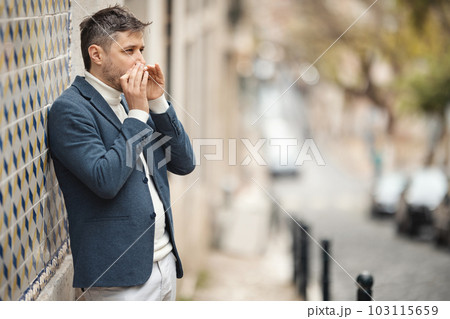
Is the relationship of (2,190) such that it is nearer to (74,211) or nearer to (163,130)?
(74,211)

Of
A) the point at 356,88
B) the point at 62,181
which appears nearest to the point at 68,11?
the point at 62,181

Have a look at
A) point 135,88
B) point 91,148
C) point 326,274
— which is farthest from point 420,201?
point 91,148

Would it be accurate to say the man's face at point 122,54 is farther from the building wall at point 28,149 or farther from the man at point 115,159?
the building wall at point 28,149

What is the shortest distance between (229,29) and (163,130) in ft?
48.1

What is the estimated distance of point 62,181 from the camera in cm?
226

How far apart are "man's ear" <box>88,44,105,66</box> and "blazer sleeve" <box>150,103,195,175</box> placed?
252mm

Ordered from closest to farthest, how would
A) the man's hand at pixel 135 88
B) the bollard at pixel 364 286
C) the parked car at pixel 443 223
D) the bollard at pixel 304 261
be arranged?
the man's hand at pixel 135 88, the bollard at pixel 364 286, the bollard at pixel 304 261, the parked car at pixel 443 223

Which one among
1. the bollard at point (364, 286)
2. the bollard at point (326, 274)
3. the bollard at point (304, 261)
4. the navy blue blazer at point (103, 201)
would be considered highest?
the navy blue blazer at point (103, 201)

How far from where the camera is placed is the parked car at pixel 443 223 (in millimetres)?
10352

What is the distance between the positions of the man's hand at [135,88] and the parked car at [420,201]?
10145 mm

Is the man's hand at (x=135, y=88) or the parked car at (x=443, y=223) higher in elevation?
the man's hand at (x=135, y=88)

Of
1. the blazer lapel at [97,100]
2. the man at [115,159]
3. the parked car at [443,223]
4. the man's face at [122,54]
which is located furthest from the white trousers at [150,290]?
the parked car at [443,223]

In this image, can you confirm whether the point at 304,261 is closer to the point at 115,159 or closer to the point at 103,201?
the point at 103,201

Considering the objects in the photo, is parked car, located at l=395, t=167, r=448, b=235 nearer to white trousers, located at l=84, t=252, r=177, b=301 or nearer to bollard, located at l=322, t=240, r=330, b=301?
bollard, located at l=322, t=240, r=330, b=301
